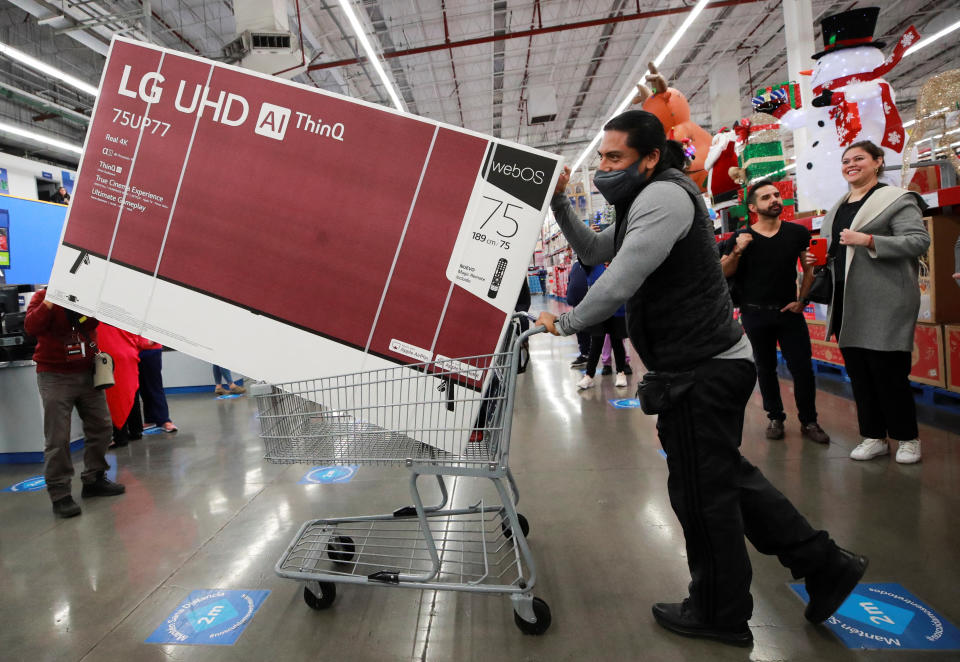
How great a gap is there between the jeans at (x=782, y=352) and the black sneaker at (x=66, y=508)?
411 cm

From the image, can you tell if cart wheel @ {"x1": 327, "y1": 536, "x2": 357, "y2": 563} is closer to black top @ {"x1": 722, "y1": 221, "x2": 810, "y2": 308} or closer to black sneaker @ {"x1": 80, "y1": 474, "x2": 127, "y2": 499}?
black sneaker @ {"x1": 80, "y1": 474, "x2": 127, "y2": 499}

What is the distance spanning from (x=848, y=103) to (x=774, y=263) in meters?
2.00

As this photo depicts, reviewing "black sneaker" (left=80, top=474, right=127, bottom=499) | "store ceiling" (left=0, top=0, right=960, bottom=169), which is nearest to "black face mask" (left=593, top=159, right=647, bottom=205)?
"black sneaker" (left=80, top=474, right=127, bottom=499)

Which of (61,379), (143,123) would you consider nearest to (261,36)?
(61,379)

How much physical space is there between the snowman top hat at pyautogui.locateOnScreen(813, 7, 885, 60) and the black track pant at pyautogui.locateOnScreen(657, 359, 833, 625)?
14.4ft

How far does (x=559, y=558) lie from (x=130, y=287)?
78.9 inches

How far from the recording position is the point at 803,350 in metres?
3.35

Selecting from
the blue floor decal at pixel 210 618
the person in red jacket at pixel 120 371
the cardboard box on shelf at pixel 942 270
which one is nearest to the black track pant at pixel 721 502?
the blue floor decal at pixel 210 618

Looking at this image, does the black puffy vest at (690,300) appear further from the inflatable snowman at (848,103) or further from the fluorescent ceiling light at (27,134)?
the fluorescent ceiling light at (27,134)

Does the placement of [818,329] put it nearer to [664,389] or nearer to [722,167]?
[722,167]

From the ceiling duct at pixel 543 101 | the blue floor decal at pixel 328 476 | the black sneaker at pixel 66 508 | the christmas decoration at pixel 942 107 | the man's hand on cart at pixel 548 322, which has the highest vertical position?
the ceiling duct at pixel 543 101

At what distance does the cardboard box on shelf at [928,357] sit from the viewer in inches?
146

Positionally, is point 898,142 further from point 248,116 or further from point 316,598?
point 316,598

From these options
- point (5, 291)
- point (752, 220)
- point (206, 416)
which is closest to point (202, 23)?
point (5, 291)
